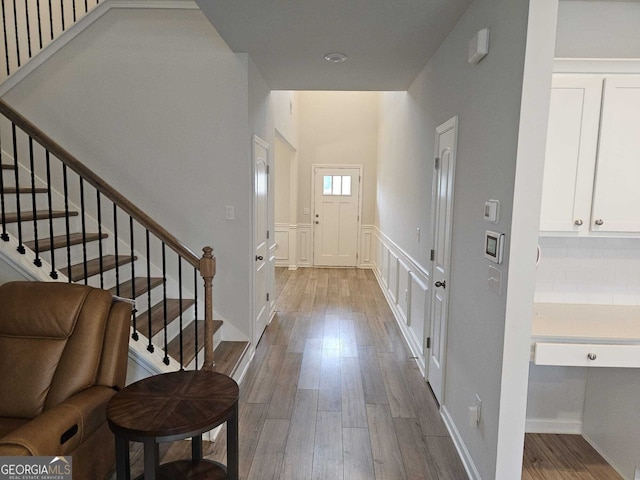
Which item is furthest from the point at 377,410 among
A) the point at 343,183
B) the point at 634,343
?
the point at 343,183

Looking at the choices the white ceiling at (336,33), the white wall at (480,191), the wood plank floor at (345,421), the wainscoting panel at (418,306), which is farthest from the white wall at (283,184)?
the white wall at (480,191)

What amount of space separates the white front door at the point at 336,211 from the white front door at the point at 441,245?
505 cm

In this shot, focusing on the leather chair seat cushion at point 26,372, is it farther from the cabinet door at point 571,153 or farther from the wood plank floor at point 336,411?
the cabinet door at point 571,153

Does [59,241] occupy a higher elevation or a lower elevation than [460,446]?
higher

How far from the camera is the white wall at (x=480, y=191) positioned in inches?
72.5

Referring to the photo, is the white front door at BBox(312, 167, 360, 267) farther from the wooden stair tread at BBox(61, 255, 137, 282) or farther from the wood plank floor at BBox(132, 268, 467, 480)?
the wooden stair tread at BBox(61, 255, 137, 282)

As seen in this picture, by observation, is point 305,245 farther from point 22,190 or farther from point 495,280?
point 495,280

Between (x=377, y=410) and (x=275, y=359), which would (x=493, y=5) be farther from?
(x=275, y=359)

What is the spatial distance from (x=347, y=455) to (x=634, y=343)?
164 cm

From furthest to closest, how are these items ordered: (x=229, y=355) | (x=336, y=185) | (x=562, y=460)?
(x=336, y=185) → (x=229, y=355) → (x=562, y=460)

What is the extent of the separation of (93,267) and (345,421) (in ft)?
6.94

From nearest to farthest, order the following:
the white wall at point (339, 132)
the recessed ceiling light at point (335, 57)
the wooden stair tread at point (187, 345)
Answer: the wooden stair tread at point (187, 345) → the recessed ceiling light at point (335, 57) → the white wall at point (339, 132)

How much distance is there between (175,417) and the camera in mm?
1641

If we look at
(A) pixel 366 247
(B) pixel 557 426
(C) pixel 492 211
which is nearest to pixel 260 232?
(C) pixel 492 211
